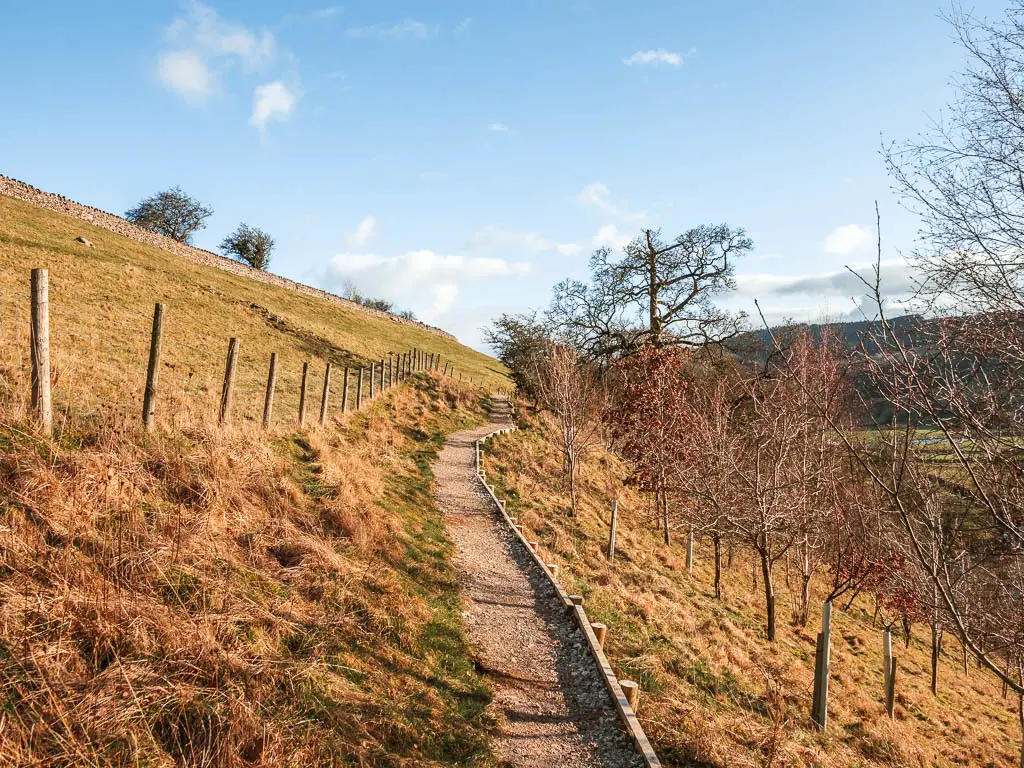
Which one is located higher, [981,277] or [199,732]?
[981,277]

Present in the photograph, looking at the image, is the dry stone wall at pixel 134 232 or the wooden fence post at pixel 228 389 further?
the dry stone wall at pixel 134 232

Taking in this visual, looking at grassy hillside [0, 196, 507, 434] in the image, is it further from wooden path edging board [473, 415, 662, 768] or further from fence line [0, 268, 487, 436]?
wooden path edging board [473, 415, 662, 768]

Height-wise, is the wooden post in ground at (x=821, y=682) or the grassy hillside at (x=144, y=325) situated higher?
the grassy hillside at (x=144, y=325)

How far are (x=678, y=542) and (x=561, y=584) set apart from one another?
12.4m

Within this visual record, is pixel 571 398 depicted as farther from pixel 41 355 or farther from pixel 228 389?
pixel 41 355

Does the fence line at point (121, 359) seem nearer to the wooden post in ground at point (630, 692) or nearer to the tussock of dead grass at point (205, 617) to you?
the tussock of dead grass at point (205, 617)

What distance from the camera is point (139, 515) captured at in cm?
540

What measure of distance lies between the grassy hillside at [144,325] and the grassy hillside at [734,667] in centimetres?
775

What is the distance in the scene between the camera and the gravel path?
17.0 feet

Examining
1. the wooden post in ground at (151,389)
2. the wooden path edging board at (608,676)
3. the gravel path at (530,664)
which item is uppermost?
the wooden post in ground at (151,389)

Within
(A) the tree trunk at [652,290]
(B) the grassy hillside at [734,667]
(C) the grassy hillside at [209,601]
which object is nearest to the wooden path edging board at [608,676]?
(B) the grassy hillside at [734,667]

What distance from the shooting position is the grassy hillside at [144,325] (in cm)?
1048

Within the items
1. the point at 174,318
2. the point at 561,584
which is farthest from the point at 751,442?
the point at 174,318

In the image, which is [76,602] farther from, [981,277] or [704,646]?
[704,646]
